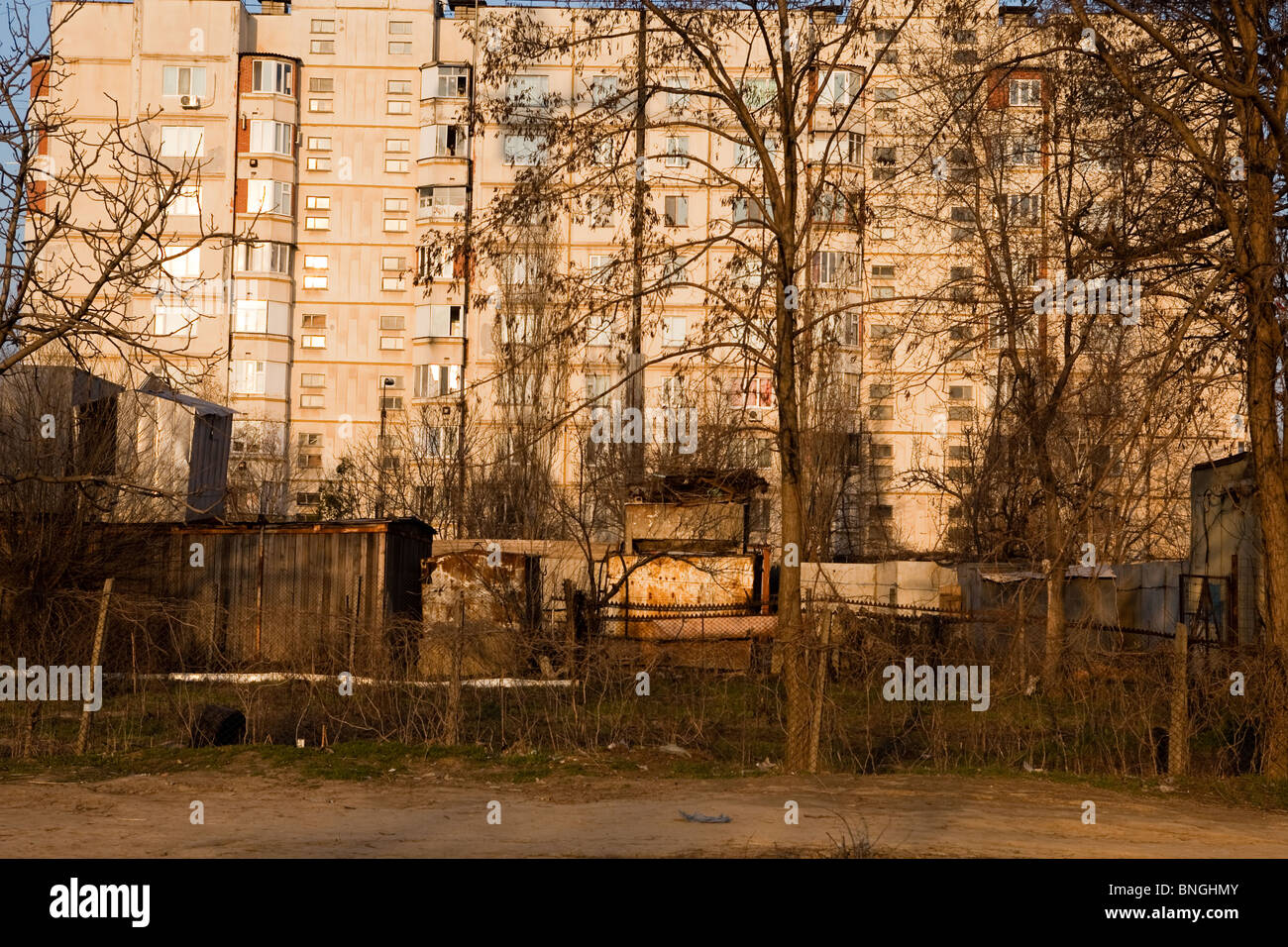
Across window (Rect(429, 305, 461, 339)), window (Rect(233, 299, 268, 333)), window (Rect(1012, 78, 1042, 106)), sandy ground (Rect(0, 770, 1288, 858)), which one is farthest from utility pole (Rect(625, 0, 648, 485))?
window (Rect(233, 299, 268, 333))

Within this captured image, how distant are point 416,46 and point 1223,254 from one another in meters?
54.6

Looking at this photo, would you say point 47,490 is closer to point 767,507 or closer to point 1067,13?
point 1067,13

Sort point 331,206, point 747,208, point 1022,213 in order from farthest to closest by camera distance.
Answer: point 331,206 < point 1022,213 < point 747,208

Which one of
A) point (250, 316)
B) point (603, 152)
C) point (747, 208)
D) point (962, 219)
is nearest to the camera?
point (603, 152)

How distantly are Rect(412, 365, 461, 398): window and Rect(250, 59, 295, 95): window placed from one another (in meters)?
14.6

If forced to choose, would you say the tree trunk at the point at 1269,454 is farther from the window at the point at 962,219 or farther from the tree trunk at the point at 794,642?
the window at the point at 962,219

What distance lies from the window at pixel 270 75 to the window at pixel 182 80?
2.34 metres

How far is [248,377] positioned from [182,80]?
558 inches

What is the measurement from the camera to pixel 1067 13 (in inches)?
583

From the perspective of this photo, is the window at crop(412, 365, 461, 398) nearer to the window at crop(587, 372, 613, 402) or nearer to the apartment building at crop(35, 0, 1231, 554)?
the apartment building at crop(35, 0, 1231, 554)

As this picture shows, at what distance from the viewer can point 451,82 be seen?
61562 mm

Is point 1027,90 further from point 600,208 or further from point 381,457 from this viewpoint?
point 381,457

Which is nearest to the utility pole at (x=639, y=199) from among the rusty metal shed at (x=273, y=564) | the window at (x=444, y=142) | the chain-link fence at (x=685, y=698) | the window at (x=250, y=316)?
the chain-link fence at (x=685, y=698)

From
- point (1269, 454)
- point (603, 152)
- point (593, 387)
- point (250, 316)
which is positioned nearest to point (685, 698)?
point (593, 387)
